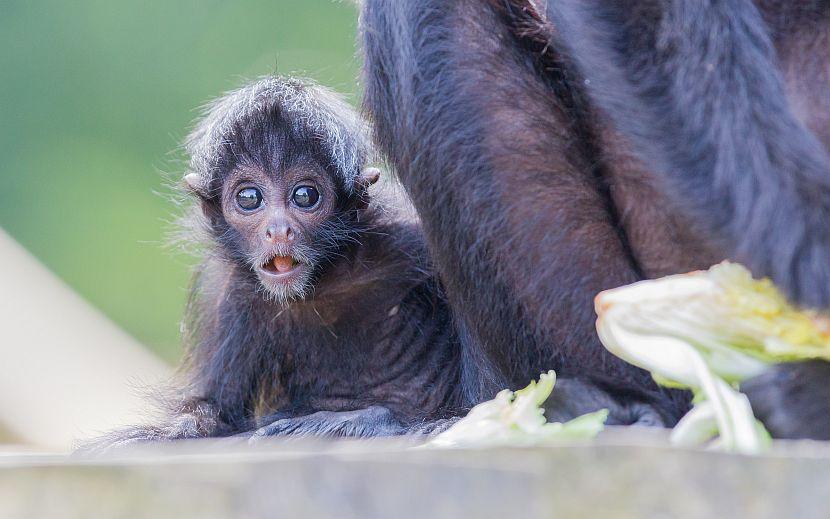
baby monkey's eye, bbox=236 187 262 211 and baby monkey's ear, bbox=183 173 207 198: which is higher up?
baby monkey's ear, bbox=183 173 207 198

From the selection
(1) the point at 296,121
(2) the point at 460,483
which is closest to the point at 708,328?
(2) the point at 460,483

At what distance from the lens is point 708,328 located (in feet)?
7.36

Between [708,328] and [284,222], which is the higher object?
[284,222]

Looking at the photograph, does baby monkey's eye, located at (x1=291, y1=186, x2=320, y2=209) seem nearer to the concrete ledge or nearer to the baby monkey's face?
the baby monkey's face

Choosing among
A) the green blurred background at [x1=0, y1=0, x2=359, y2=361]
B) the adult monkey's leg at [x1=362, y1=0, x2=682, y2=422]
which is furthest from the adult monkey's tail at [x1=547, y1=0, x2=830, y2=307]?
the green blurred background at [x1=0, y1=0, x2=359, y2=361]

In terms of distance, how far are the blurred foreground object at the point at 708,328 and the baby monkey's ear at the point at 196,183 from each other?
248 cm

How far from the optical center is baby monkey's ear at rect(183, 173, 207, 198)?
175 inches

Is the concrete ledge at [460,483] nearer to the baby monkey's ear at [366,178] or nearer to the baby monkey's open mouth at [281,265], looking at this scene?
the baby monkey's open mouth at [281,265]

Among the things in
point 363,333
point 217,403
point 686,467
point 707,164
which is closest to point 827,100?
point 707,164

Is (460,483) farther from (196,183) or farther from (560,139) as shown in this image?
(196,183)

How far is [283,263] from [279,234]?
0.33 feet

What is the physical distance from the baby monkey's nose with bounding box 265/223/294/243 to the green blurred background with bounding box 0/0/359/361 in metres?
6.38

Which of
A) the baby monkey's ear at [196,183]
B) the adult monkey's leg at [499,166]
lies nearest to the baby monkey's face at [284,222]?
the baby monkey's ear at [196,183]

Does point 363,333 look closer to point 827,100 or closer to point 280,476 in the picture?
point 827,100
